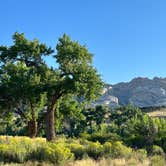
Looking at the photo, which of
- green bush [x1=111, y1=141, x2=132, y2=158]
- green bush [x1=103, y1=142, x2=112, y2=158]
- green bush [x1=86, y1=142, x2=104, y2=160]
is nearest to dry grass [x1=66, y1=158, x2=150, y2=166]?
green bush [x1=111, y1=141, x2=132, y2=158]

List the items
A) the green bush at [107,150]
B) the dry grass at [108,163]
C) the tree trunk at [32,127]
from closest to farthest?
1. the dry grass at [108,163]
2. the green bush at [107,150]
3. the tree trunk at [32,127]

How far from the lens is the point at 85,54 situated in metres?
39.2

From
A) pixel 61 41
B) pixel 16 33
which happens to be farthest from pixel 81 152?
pixel 16 33

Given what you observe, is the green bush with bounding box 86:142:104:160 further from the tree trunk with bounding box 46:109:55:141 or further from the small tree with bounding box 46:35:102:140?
the tree trunk with bounding box 46:109:55:141

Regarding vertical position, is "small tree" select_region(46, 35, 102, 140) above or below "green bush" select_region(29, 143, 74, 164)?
above

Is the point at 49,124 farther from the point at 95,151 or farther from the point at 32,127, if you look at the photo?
the point at 95,151

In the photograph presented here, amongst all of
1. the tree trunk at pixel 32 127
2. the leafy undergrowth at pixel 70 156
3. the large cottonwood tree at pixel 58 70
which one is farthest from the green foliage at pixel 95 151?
the tree trunk at pixel 32 127

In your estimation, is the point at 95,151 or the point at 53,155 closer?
the point at 53,155

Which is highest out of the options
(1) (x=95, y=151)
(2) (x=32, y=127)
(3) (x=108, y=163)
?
(2) (x=32, y=127)

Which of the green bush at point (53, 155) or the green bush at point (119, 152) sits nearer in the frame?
the green bush at point (53, 155)

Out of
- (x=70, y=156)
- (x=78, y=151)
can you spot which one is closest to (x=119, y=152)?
(x=78, y=151)

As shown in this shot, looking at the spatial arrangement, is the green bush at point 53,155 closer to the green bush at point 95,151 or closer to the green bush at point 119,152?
the green bush at point 95,151

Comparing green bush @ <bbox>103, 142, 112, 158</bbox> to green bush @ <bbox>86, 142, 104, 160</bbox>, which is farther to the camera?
green bush @ <bbox>86, 142, 104, 160</bbox>

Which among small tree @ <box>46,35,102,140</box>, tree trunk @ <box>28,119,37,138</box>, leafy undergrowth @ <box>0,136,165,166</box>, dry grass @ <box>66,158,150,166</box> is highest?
small tree @ <box>46,35,102,140</box>
